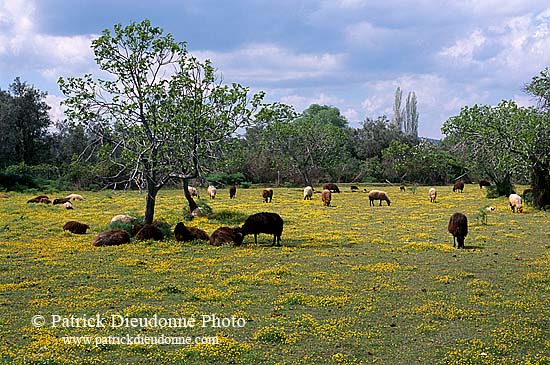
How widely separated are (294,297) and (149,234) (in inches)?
382

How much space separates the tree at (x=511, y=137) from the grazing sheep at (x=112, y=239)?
19.2 metres

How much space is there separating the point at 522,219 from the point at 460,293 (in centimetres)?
1637

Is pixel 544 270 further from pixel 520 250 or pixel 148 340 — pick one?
pixel 148 340

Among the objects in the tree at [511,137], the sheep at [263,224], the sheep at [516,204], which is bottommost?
the sheep at [263,224]

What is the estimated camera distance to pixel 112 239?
18.6m

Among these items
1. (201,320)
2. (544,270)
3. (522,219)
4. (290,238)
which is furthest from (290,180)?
(201,320)

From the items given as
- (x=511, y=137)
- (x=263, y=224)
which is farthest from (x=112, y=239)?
(x=511, y=137)

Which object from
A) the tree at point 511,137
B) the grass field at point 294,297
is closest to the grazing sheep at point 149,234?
the grass field at point 294,297

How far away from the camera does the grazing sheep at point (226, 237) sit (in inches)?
727

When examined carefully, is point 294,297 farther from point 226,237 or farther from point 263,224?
point 226,237

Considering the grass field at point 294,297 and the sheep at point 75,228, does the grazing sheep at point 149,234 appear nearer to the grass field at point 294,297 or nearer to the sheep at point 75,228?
the grass field at point 294,297

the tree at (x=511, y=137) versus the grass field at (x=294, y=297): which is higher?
the tree at (x=511, y=137)

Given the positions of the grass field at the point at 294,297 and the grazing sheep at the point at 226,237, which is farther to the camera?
the grazing sheep at the point at 226,237

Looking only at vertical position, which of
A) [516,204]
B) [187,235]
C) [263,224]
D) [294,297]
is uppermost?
[516,204]
